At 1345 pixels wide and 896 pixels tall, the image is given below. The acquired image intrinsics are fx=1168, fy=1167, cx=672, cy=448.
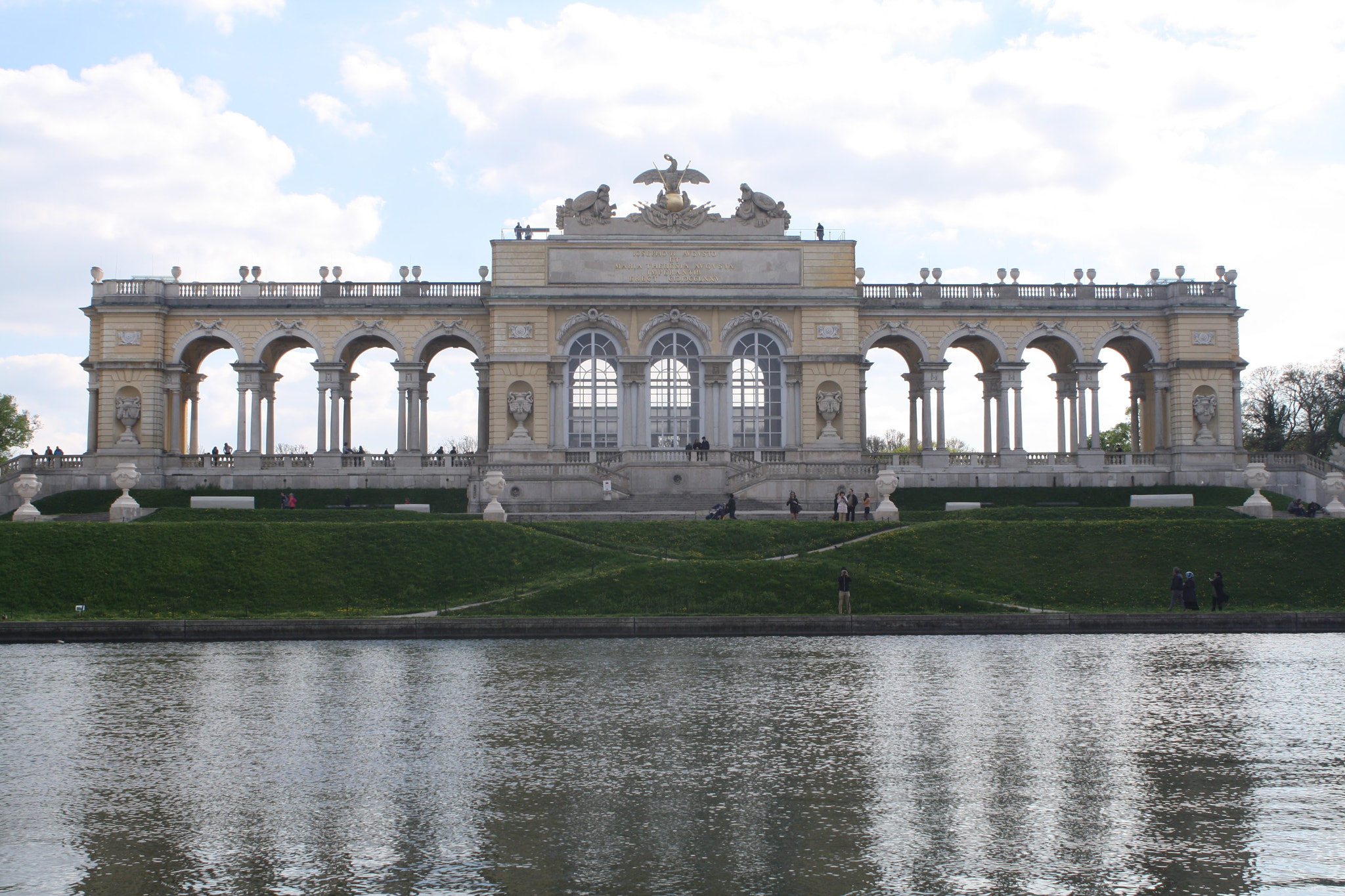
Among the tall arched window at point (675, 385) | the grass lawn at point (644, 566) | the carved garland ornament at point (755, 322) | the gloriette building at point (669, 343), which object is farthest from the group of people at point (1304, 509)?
the tall arched window at point (675, 385)

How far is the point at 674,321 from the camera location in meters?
59.1

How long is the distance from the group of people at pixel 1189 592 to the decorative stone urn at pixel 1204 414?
109ft

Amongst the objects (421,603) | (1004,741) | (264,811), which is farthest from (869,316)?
(264,811)

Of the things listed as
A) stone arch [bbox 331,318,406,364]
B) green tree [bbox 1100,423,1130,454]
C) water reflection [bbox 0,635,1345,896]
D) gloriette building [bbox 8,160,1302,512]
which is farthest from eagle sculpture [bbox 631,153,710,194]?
green tree [bbox 1100,423,1130,454]

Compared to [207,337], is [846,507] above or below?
below

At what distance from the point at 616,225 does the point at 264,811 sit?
1977 inches

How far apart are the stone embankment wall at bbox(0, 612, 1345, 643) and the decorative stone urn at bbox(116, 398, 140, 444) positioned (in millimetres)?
35605

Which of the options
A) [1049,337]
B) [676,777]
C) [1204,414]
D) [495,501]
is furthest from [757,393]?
[676,777]

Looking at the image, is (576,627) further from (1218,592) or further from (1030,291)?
(1030,291)

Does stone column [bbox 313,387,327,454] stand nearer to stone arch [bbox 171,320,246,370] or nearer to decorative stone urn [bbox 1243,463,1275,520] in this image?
stone arch [bbox 171,320,246,370]

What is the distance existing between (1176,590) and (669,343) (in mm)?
34432

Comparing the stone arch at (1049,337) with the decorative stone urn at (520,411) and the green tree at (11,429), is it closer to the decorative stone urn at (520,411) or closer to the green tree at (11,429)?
the decorative stone urn at (520,411)

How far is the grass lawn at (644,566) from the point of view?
94.8 feet

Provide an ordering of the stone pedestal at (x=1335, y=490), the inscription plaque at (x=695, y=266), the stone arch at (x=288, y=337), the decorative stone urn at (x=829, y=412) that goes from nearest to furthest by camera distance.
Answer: the stone pedestal at (x=1335, y=490) < the decorative stone urn at (x=829, y=412) < the inscription plaque at (x=695, y=266) < the stone arch at (x=288, y=337)
